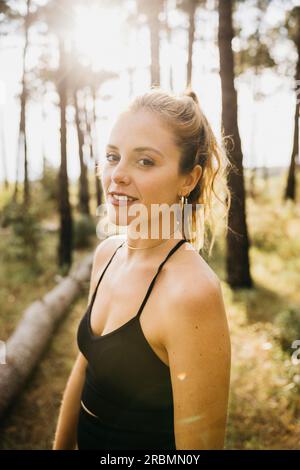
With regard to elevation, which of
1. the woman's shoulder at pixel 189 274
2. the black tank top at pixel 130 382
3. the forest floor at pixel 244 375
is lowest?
the forest floor at pixel 244 375

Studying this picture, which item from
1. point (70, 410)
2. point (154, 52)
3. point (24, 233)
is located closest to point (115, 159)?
point (70, 410)

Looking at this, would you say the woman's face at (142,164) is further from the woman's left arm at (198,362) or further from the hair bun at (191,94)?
the woman's left arm at (198,362)

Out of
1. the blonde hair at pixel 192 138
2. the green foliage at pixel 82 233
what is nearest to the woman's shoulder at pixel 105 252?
the blonde hair at pixel 192 138

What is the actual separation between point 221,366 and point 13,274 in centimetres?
951

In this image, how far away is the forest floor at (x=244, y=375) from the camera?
395 centimetres

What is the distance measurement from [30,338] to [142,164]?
472cm

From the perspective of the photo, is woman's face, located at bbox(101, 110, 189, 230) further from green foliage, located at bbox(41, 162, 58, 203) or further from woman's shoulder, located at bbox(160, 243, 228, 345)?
green foliage, located at bbox(41, 162, 58, 203)

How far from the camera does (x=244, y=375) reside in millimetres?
5023

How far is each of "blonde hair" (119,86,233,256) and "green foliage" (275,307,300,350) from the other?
4178 mm

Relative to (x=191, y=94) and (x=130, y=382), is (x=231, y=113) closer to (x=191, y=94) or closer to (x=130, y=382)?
(x=191, y=94)

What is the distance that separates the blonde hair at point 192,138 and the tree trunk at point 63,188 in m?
8.69

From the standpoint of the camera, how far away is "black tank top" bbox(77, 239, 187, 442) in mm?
1476

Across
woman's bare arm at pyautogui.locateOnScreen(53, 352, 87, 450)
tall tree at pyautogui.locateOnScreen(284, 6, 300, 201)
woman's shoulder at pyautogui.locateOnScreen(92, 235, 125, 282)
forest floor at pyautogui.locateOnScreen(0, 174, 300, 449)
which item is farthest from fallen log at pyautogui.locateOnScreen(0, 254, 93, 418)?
tall tree at pyautogui.locateOnScreen(284, 6, 300, 201)
